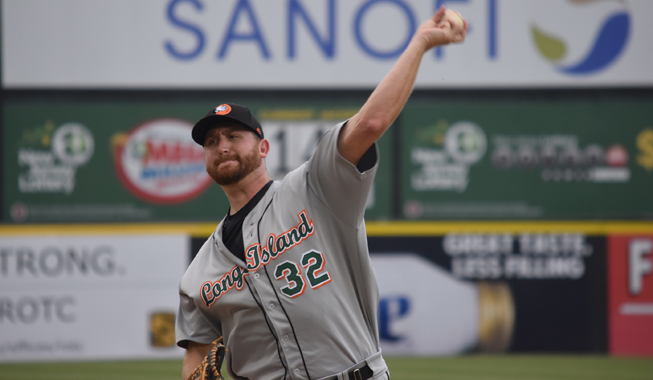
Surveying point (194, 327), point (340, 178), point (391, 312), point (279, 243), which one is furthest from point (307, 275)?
point (391, 312)

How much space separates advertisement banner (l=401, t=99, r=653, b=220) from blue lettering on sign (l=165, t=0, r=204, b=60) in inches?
101

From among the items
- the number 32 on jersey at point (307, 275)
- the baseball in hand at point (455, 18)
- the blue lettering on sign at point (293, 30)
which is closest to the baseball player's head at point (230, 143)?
the number 32 on jersey at point (307, 275)

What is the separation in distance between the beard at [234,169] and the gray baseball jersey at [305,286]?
5.5 inches

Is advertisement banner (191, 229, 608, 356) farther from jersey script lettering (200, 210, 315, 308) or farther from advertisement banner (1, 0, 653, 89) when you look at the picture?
jersey script lettering (200, 210, 315, 308)

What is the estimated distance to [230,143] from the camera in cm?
263

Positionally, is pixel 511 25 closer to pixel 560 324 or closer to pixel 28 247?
pixel 560 324

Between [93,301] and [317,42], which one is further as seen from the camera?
[317,42]

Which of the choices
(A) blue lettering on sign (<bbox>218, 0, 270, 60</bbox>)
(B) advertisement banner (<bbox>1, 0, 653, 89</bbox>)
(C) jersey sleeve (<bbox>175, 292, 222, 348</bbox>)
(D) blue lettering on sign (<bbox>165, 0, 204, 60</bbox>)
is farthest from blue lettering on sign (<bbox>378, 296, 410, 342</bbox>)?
(C) jersey sleeve (<bbox>175, 292, 222, 348</bbox>)

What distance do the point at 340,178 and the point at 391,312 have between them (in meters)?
6.11

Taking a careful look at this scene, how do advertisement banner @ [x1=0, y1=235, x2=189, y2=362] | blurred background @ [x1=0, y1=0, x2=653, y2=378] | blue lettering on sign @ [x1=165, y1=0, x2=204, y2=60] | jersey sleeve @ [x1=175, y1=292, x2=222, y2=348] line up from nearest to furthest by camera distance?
jersey sleeve @ [x1=175, y1=292, x2=222, y2=348]
advertisement banner @ [x1=0, y1=235, x2=189, y2=362]
blurred background @ [x1=0, y1=0, x2=653, y2=378]
blue lettering on sign @ [x1=165, y1=0, x2=204, y2=60]

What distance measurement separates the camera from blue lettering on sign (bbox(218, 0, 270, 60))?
881 cm

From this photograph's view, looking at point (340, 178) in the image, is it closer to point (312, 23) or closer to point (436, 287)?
point (436, 287)

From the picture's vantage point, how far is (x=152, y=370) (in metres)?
7.54

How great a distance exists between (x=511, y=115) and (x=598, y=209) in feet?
4.79
